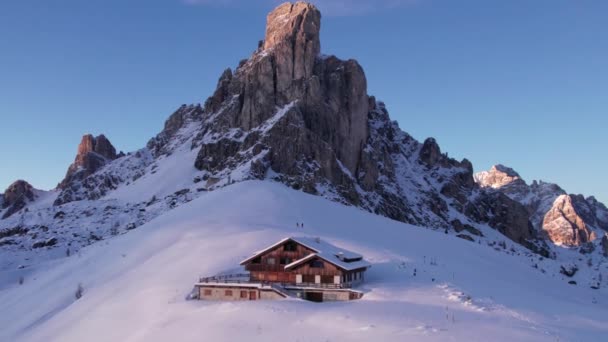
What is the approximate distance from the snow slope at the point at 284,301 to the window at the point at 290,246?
5978mm

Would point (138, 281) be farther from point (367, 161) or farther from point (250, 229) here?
point (367, 161)

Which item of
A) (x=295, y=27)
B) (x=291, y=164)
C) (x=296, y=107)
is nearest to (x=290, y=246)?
(x=291, y=164)

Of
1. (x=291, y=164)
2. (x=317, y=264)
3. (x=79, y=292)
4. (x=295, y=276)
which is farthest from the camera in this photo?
(x=291, y=164)

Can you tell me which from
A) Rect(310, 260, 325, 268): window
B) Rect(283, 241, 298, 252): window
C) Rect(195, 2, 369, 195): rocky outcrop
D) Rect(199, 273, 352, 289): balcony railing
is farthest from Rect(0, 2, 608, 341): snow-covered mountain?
Rect(283, 241, 298, 252): window

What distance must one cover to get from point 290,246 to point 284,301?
691 cm

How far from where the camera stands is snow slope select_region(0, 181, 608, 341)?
31594 millimetres

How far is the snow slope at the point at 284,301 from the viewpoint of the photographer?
31594mm

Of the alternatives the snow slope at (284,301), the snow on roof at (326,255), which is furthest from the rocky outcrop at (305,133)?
the snow on roof at (326,255)

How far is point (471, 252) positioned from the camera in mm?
64062

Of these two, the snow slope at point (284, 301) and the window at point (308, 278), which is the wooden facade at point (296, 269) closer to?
the window at point (308, 278)

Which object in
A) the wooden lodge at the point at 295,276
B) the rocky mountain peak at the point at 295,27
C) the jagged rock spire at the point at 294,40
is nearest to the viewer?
the wooden lodge at the point at 295,276

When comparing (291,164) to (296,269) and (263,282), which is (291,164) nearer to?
(296,269)

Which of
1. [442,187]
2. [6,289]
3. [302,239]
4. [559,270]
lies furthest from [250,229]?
[442,187]

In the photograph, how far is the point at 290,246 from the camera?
147 feet
